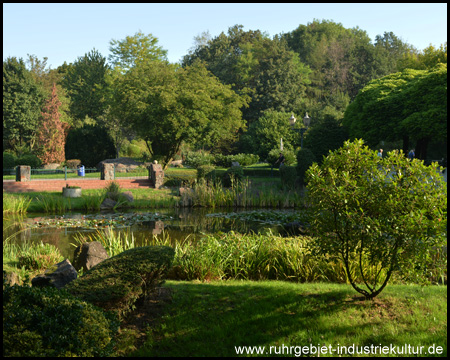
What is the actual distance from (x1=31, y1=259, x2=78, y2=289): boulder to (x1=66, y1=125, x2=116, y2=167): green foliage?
26.4 meters

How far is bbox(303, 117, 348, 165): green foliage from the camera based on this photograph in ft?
84.5

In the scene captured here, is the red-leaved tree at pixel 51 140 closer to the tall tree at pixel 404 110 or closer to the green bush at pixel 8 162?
the green bush at pixel 8 162

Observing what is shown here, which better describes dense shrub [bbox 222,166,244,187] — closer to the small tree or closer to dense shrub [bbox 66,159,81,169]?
dense shrub [bbox 66,159,81,169]

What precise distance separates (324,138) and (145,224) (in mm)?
15820

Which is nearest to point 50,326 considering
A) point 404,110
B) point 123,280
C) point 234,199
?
point 123,280

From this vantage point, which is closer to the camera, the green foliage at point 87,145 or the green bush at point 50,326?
the green bush at point 50,326

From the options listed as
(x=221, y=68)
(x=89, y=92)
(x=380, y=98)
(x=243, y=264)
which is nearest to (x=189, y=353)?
(x=243, y=264)

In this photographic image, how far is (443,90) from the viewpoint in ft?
71.5

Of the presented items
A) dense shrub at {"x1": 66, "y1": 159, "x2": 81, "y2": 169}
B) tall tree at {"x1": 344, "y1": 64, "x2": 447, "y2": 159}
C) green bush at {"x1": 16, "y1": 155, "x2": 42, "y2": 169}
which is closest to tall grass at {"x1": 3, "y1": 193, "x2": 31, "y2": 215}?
green bush at {"x1": 16, "y1": 155, "x2": 42, "y2": 169}

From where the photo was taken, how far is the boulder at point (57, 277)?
5664 mm

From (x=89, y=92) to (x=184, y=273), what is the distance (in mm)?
39178

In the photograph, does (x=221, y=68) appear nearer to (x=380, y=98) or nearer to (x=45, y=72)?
(x=45, y=72)

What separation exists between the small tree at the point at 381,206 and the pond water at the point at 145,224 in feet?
19.9

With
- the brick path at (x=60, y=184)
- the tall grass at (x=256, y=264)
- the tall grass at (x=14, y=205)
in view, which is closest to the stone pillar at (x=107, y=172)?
the brick path at (x=60, y=184)
